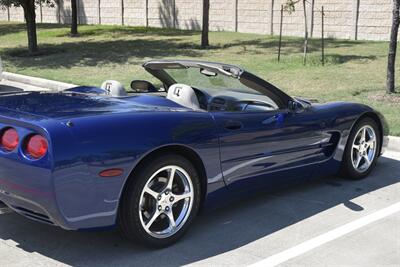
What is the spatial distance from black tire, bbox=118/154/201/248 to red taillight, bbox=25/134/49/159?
1.98 ft

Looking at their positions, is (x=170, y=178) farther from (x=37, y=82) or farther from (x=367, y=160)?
(x=37, y=82)

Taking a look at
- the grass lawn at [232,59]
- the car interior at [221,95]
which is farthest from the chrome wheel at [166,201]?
the grass lawn at [232,59]

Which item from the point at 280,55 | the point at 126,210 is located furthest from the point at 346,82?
the point at 126,210

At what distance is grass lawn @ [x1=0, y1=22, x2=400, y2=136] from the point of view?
35.7 ft

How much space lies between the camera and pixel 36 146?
3.61 metres

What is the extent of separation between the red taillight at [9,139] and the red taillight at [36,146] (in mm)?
131

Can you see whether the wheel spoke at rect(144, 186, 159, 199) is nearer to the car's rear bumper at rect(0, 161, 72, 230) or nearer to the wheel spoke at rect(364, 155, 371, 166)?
the car's rear bumper at rect(0, 161, 72, 230)

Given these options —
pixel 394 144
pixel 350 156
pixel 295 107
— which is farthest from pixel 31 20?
pixel 295 107

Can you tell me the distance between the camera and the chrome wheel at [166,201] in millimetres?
3990

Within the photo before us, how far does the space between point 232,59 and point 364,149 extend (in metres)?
9.92

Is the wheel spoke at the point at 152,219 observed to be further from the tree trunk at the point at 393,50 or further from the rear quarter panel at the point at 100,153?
the tree trunk at the point at 393,50

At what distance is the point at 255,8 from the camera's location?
24031 mm

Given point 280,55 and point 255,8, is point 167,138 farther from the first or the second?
point 255,8

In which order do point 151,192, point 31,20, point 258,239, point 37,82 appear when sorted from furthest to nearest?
point 31,20 → point 37,82 → point 258,239 → point 151,192
